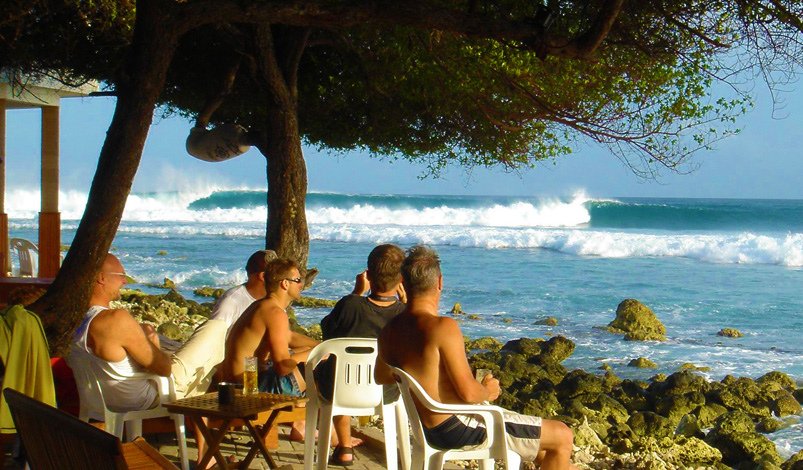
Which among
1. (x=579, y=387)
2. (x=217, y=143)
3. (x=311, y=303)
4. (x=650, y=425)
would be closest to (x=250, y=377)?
(x=217, y=143)

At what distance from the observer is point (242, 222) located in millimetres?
48781

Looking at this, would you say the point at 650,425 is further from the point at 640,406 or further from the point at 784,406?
the point at 784,406

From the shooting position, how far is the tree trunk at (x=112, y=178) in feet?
20.4

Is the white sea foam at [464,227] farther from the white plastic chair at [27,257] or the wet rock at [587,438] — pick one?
the wet rock at [587,438]

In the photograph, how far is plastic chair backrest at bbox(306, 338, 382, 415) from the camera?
4855mm

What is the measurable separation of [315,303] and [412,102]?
9885mm

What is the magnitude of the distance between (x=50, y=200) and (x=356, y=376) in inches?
357

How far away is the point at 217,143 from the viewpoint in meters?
8.62

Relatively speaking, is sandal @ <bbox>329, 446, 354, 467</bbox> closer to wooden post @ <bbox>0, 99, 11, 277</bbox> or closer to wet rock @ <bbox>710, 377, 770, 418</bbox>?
wet rock @ <bbox>710, 377, 770, 418</bbox>

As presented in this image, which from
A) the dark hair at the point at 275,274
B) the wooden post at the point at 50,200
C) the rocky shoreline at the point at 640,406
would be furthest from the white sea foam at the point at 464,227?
the dark hair at the point at 275,274

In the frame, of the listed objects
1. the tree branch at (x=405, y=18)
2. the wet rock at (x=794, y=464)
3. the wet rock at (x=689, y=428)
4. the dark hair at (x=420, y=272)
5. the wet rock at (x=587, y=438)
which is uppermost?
the tree branch at (x=405, y=18)

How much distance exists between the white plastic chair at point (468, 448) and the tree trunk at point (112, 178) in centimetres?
300

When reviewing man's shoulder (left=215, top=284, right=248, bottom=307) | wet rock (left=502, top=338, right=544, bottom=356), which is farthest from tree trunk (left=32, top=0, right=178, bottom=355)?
wet rock (left=502, top=338, right=544, bottom=356)

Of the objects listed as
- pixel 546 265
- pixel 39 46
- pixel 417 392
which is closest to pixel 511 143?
pixel 39 46
